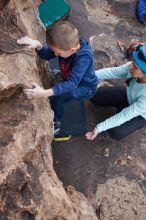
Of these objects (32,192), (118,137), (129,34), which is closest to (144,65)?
(118,137)

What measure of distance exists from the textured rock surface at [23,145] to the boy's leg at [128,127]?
0.87 m

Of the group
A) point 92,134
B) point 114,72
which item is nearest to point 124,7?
point 114,72

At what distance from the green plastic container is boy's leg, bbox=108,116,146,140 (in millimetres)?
1356

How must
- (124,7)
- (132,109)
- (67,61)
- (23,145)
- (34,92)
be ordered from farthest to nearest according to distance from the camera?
(124,7)
(132,109)
(67,61)
(34,92)
(23,145)

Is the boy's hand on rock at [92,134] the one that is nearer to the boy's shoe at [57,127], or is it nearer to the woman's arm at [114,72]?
the boy's shoe at [57,127]

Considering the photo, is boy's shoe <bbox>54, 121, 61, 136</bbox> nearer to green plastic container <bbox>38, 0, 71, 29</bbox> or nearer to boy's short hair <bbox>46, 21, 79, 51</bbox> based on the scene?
boy's short hair <bbox>46, 21, 79, 51</bbox>

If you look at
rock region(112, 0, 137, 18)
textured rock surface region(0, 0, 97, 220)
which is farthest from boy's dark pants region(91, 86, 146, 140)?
rock region(112, 0, 137, 18)

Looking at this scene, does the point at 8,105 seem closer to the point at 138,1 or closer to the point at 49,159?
the point at 49,159

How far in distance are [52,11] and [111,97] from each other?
1.19 m

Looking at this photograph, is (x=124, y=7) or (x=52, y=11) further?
(x=124, y=7)

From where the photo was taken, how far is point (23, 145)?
2.34m

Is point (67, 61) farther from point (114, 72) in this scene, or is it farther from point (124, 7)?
point (124, 7)

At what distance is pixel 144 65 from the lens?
297 centimetres

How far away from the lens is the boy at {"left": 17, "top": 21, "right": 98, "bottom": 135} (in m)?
2.52
